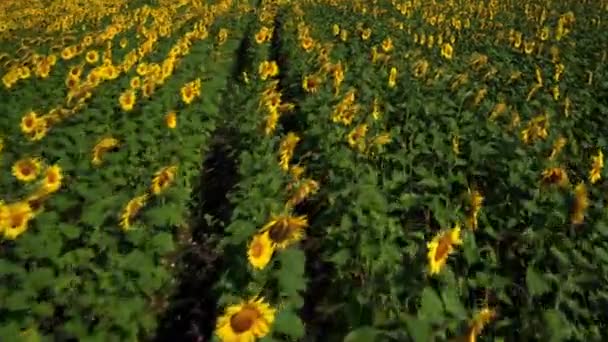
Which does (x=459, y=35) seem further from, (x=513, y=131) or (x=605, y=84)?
(x=513, y=131)

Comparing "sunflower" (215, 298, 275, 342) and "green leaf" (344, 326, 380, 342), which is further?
"sunflower" (215, 298, 275, 342)

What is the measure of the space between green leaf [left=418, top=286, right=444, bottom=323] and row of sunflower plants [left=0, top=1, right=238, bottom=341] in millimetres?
2183

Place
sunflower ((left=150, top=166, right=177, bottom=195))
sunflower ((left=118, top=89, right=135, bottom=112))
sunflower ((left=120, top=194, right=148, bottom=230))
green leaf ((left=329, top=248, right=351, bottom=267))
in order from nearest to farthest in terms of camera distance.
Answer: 1. green leaf ((left=329, top=248, right=351, bottom=267))
2. sunflower ((left=120, top=194, right=148, bottom=230))
3. sunflower ((left=150, top=166, right=177, bottom=195))
4. sunflower ((left=118, top=89, right=135, bottom=112))

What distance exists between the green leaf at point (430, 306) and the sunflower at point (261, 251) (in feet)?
3.33

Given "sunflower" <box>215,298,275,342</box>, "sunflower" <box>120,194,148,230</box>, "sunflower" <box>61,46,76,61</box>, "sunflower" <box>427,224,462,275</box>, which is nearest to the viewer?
"sunflower" <box>215,298,275,342</box>

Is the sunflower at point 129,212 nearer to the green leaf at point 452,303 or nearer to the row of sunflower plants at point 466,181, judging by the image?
the row of sunflower plants at point 466,181

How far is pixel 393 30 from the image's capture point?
1324 cm

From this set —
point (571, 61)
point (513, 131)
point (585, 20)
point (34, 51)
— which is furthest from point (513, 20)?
point (34, 51)

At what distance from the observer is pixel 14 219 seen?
472 cm

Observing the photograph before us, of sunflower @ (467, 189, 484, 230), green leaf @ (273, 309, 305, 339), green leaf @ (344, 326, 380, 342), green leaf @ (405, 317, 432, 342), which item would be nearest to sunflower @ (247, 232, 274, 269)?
green leaf @ (273, 309, 305, 339)

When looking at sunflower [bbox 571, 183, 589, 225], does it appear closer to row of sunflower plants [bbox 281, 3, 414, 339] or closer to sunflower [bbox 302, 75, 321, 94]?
row of sunflower plants [bbox 281, 3, 414, 339]

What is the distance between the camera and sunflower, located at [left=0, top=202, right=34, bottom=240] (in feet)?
15.4

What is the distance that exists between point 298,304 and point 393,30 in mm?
10068

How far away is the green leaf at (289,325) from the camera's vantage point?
369 cm
